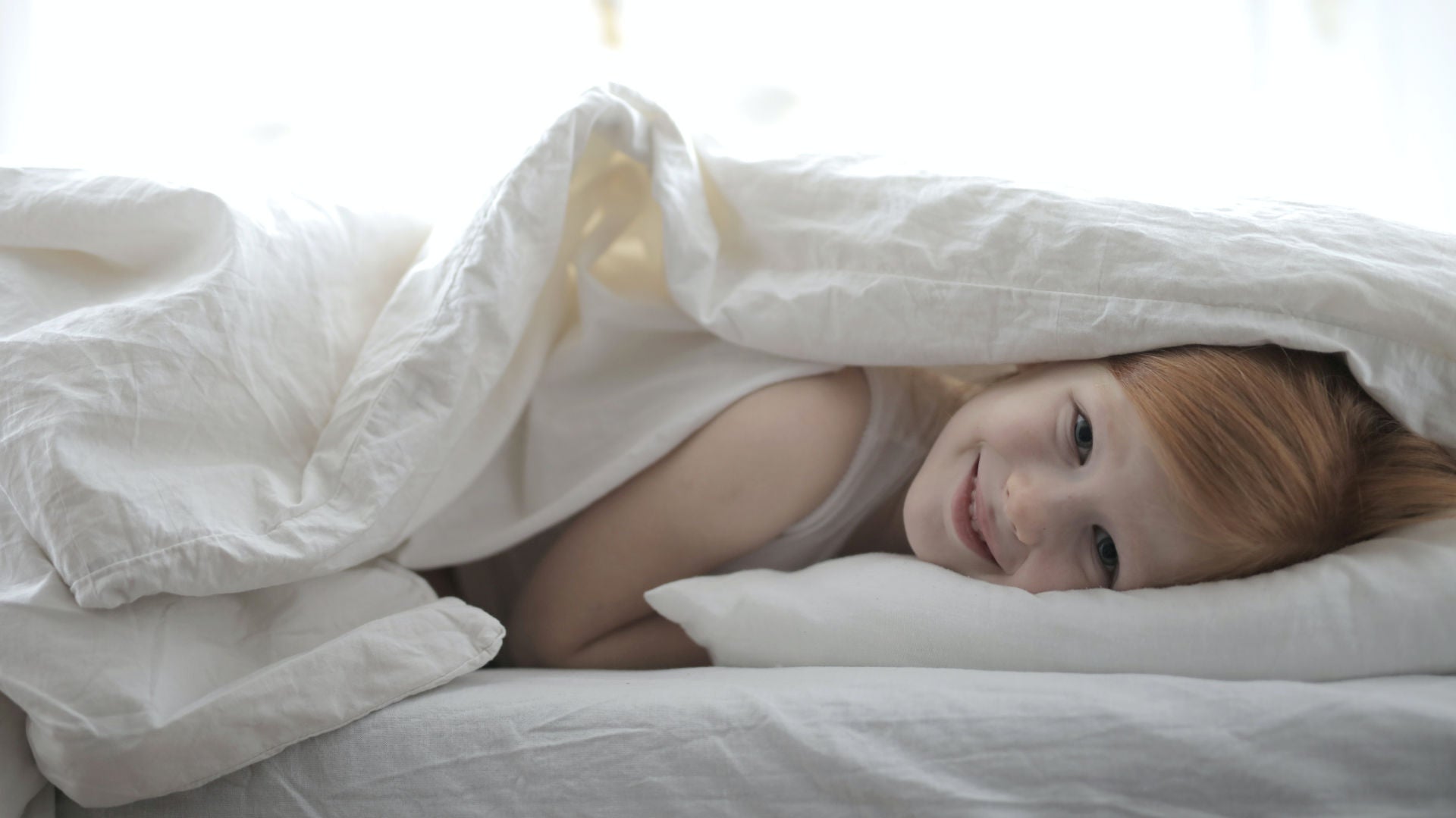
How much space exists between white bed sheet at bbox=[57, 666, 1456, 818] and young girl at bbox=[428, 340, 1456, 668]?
0.11 metres

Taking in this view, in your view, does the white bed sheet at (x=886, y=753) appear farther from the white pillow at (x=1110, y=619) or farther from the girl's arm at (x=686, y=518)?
the girl's arm at (x=686, y=518)

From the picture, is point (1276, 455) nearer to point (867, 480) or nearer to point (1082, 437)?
point (1082, 437)

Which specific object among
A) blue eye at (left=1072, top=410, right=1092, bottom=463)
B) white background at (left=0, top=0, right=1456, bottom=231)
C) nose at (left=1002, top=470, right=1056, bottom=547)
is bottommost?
nose at (left=1002, top=470, right=1056, bottom=547)

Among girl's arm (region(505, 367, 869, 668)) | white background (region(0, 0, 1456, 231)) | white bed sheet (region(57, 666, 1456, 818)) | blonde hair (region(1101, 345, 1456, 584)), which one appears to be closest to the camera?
white bed sheet (region(57, 666, 1456, 818))

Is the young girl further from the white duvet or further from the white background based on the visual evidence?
the white background

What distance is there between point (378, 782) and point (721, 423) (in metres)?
0.35

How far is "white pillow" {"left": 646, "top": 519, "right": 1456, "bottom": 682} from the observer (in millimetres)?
565

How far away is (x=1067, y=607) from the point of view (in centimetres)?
61

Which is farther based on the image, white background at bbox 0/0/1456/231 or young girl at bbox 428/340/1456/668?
white background at bbox 0/0/1456/231

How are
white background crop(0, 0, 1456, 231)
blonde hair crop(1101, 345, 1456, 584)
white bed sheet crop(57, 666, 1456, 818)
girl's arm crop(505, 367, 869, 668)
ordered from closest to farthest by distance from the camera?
1. white bed sheet crop(57, 666, 1456, 818)
2. blonde hair crop(1101, 345, 1456, 584)
3. girl's arm crop(505, 367, 869, 668)
4. white background crop(0, 0, 1456, 231)

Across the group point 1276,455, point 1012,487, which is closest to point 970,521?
point 1012,487

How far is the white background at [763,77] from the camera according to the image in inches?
46.3

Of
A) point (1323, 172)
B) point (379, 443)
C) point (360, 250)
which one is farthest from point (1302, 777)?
point (1323, 172)

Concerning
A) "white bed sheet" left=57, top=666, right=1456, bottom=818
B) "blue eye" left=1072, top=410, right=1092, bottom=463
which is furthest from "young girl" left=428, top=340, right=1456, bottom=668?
"white bed sheet" left=57, top=666, right=1456, bottom=818
